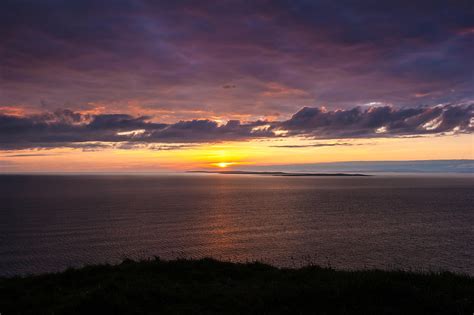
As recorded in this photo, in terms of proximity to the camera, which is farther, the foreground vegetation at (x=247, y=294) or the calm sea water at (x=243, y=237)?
the calm sea water at (x=243, y=237)

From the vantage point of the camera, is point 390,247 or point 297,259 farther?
point 390,247

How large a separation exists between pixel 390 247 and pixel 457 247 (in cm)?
1031

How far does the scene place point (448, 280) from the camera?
16406 millimetres

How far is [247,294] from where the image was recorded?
15156 millimetres

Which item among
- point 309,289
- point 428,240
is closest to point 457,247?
point 428,240

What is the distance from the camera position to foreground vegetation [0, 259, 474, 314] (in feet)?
43.1

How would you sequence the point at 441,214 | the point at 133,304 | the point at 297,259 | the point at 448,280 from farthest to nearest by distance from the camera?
the point at 441,214, the point at 297,259, the point at 448,280, the point at 133,304

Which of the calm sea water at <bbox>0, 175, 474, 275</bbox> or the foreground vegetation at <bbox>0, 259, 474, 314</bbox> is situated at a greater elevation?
the foreground vegetation at <bbox>0, 259, 474, 314</bbox>

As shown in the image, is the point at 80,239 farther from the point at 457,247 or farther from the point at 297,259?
the point at 457,247

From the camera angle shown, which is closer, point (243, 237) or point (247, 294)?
point (247, 294)

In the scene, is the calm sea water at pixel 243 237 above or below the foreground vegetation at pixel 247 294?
below

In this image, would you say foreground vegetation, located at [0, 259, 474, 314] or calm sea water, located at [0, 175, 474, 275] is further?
calm sea water, located at [0, 175, 474, 275]

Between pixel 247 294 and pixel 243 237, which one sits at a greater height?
pixel 247 294

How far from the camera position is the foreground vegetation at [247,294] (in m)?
13.1
